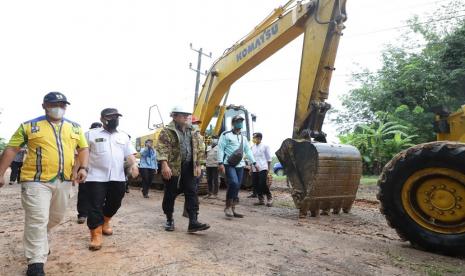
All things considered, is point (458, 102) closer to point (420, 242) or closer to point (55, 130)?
point (420, 242)

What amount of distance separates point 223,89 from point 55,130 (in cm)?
697

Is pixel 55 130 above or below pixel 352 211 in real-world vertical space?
above

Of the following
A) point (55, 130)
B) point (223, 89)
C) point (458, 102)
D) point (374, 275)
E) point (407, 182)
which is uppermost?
point (458, 102)

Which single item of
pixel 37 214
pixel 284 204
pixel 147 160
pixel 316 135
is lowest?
pixel 284 204

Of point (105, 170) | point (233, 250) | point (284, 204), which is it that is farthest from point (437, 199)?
point (284, 204)

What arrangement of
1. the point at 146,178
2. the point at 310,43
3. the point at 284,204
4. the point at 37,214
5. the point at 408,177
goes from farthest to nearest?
1. the point at 146,178
2. the point at 284,204
3. the point at 310,43
4. the point at 408,177
5. the point at 37,214

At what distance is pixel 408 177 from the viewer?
17.5 ft

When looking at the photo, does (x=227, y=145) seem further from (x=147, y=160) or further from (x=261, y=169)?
(x=147, y=160)

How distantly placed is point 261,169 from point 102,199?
534cm

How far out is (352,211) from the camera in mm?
8688

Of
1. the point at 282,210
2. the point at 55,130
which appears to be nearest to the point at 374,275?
the point at 55,130

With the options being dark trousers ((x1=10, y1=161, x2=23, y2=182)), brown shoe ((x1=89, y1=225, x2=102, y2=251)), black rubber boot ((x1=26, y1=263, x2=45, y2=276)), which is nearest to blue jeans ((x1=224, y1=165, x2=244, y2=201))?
brown shoe ((x1=89, y1=225, x2=102, y2=251))

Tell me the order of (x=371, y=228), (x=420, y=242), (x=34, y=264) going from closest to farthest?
(x=34, y=264) → (x=420, y=242) → (x=371, y=228)

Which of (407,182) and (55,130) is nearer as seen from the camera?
(55,130)
